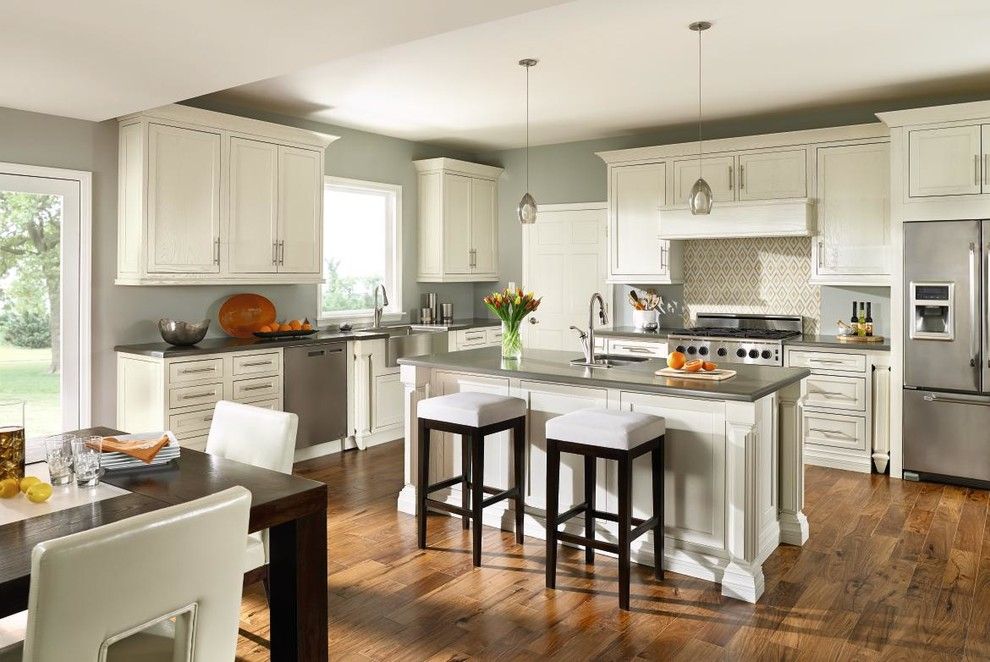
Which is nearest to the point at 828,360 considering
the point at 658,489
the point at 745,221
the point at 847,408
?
the point at 847,408

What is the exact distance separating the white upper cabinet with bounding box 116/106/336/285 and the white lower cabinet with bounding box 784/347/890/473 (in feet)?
12.7

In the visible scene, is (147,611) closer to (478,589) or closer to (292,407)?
(478,589)

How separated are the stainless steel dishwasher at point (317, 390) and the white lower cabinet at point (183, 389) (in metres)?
0.31

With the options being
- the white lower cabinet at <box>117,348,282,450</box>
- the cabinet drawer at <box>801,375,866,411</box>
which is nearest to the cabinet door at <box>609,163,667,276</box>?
the cabinet drawer at <box>801,375,866,411</box>

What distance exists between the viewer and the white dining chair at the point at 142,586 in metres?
1.42

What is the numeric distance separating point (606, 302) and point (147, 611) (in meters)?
6.09

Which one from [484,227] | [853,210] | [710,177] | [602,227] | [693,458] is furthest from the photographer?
[484,227]

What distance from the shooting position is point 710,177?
6.28 metres

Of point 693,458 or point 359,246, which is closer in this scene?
point 693,458

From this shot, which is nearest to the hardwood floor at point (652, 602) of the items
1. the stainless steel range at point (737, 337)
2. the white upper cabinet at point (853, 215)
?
the stainless steel range at point (737, 337)

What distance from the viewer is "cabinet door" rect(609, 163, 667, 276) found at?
658cm

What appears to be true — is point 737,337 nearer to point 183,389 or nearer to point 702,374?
point 702,374

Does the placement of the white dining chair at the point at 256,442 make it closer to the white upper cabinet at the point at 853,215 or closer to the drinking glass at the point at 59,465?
the drinking glass at the point at 59,465

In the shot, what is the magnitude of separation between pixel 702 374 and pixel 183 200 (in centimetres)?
359
